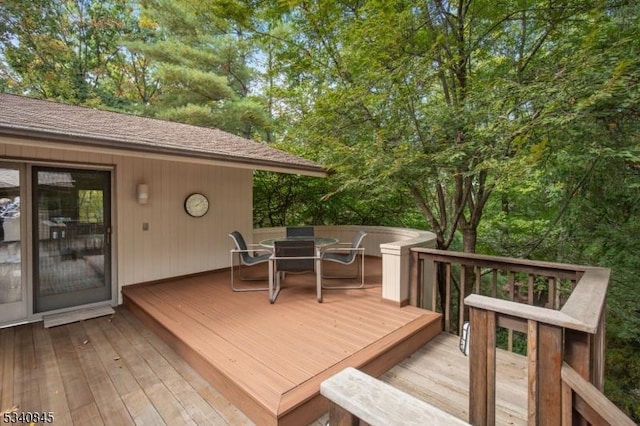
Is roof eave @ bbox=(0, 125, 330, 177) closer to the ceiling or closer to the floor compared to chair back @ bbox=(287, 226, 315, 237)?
closer to the ceiling

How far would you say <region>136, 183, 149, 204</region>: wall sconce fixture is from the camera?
448cm

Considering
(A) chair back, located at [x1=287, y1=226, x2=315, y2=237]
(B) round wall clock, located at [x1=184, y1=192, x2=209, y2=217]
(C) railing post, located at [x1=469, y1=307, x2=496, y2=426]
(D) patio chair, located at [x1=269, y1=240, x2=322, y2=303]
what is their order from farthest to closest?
(A) chair back, located at [x1=287, y1=226, x2=315, y2=237]
(B) round wall clock, located at [x1=184, y1=192, x2=209, y2=217]
(D) patio chair, located at [x1=269, y1=240, x2=322, y2=303]
(C) railing post, located at [x1=469, y1=307, x2=496, y2=426]

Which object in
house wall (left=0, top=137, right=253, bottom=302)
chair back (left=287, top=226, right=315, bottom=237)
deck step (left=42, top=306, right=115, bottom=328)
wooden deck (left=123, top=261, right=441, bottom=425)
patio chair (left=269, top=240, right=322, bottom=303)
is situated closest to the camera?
wooden deck (left=123, top=261, right=441, bottom=425)

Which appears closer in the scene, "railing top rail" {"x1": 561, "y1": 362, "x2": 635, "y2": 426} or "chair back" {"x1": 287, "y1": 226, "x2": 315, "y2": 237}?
"railing top rail" {"x1": 561, "y1": 362, "x2": 635, "y2": 426}

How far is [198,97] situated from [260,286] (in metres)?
9.11

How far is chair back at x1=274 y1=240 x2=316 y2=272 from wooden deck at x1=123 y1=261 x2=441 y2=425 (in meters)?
0.46

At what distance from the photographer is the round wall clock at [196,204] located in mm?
5129

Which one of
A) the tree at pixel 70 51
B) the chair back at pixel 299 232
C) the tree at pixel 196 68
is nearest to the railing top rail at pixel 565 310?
the chair back at pixel 299 232

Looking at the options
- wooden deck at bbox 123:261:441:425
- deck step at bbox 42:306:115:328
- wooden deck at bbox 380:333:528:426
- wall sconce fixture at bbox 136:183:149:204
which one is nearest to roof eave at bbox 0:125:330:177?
wall sconce fixture at bbox 136:183:149:204

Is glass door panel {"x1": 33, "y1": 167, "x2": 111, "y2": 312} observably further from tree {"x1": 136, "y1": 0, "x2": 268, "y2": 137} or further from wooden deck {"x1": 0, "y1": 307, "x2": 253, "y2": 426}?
tree {"x1": 136, "y1": 0, "x2": 268, "y2": 137}

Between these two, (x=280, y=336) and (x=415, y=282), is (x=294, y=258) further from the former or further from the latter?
(x=415, y=282)

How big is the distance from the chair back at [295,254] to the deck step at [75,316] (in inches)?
94.9

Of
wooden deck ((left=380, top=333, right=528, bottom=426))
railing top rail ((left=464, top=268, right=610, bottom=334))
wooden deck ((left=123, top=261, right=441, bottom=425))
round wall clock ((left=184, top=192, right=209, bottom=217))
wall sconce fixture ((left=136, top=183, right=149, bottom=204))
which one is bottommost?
wooden deck ((left=380, top=333, right=528, bottom=426))

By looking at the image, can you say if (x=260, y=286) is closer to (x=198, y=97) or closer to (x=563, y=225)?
(x=563, y=225)
